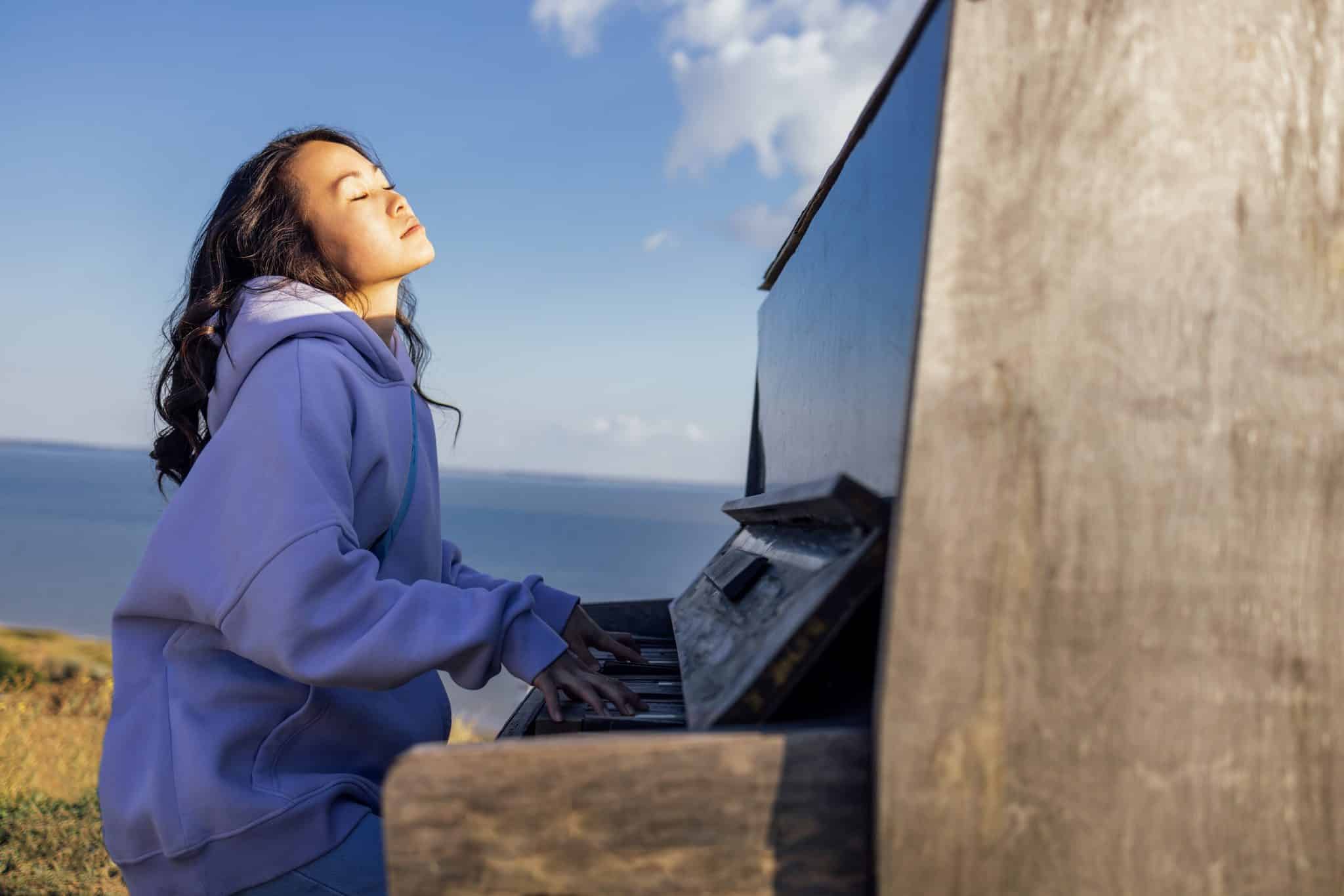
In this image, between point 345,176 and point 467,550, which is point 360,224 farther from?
point 467,550

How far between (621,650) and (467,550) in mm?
58737

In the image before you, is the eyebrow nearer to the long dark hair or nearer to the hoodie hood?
the long dark hair

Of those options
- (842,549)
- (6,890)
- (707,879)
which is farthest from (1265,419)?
(6,890)

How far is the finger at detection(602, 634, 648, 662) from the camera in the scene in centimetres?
214

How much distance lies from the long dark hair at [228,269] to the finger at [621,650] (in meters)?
0.87

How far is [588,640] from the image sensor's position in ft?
6.99

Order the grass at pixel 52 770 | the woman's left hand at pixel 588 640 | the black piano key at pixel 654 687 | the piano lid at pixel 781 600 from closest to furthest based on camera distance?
the piano lid at pixel 781 600 → the black piano key at pixel 654 687 → the woman's left hand at pixel 588 640 → the grass at pixel 52 770

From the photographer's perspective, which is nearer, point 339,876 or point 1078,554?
point 1078,554

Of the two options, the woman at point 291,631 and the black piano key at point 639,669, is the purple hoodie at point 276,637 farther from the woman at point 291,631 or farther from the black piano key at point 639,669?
the black piano key at point 639,669

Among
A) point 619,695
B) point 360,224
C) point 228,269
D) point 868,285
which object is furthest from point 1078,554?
point 228,269

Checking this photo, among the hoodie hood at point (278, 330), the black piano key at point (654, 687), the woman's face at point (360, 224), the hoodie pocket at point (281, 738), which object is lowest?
the hoodie pocket at point (281, 738)

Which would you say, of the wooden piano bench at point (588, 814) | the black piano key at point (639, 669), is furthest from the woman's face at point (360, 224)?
the wooden piano bench at point (588, 814)

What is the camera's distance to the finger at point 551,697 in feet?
5.37

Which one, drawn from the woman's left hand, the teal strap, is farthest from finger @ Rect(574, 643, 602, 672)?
the teal strap
